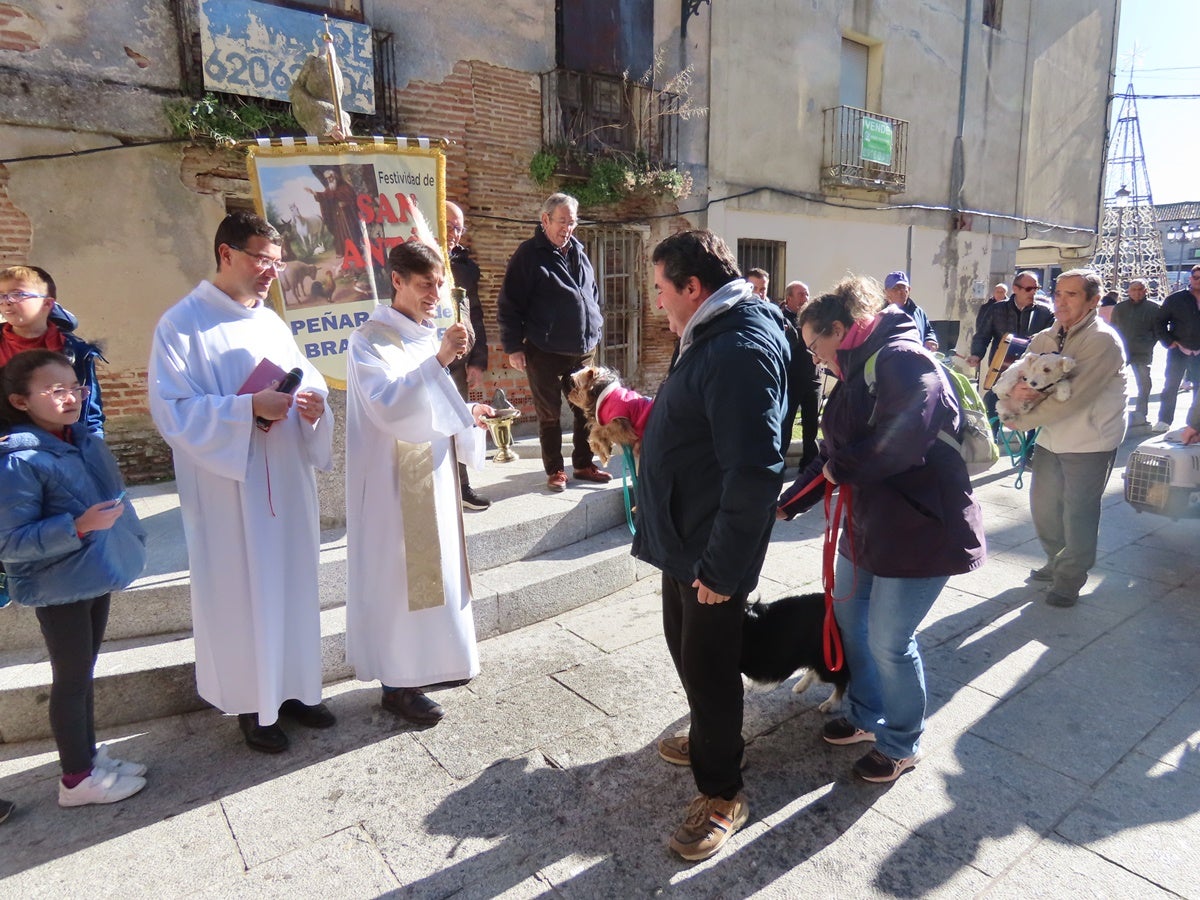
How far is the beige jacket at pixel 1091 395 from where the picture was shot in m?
3.90

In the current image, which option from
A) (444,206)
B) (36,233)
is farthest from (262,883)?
(36,233)

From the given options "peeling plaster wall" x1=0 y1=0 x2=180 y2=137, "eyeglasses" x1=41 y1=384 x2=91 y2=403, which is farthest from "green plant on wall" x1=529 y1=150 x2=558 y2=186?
"eyeglasses" x1=41 y1=384 x2=91 y2=403

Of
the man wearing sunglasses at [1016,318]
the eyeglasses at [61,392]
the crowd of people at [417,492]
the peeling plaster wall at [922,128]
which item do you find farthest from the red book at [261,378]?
the peeling plaster wall at [922,128]

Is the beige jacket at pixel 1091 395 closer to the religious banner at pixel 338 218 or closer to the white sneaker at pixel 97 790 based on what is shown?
the religious banner at pixel 338 218

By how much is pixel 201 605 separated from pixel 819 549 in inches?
156

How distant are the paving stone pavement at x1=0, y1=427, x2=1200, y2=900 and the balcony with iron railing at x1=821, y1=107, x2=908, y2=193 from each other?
32.2 feet

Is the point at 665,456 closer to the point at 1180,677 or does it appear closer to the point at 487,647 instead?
the point at 487,647

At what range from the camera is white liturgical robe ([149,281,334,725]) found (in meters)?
2.71

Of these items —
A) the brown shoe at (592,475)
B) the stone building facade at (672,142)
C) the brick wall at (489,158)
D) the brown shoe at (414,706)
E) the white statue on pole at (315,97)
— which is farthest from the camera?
the brick wall at (489,158)

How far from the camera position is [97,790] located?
8.84 feet

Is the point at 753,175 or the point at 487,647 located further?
the point at 753,175

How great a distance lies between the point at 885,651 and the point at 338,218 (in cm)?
353

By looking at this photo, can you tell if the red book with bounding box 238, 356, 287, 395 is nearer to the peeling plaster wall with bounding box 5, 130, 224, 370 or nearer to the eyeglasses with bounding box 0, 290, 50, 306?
the eyeglasses with bounding box 0, 290, 50, 306

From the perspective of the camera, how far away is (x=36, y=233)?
5.88 metres
